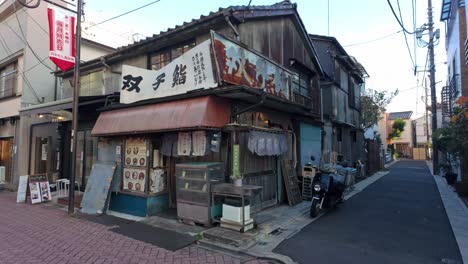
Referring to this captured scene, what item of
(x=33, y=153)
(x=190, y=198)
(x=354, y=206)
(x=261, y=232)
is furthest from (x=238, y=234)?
(x=33, y=153)

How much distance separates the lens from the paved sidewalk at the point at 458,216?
5.84m

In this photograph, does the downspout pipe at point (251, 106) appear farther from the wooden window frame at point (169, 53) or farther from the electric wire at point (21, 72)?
the electric wire at point (21, 72)

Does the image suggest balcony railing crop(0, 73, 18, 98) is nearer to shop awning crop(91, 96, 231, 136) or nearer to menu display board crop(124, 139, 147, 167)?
shop awning crop(91, 96, 231, 136)

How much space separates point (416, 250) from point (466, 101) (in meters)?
6.32

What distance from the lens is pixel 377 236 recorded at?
255 inches

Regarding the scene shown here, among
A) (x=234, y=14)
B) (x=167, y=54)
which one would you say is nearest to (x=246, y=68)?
(x=234, y=14)

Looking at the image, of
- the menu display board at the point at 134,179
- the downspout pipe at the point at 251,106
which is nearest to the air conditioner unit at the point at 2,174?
the menu display board at the point at 134,179

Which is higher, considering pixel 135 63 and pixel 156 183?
pixel 135 63

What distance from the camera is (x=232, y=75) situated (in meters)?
7.36

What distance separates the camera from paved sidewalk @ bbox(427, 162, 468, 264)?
5.84 m

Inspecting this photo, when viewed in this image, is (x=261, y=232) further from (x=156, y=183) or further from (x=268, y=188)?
(x=156, y=183)

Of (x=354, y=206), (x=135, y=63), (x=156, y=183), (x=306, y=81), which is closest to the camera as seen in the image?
(x=156, y=183)

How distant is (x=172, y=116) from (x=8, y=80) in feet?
46.7

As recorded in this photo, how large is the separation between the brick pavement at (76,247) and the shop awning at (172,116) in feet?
9.27
